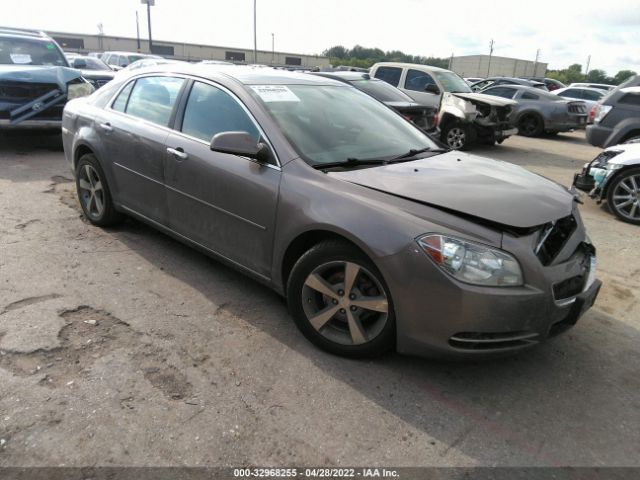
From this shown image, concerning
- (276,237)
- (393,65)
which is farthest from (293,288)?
(393,65)

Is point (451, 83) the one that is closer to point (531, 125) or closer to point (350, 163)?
point (531, 125)

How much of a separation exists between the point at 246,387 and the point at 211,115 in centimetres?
198

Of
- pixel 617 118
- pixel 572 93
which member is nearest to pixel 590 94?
pixel 572 93

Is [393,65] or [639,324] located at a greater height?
[393,65]

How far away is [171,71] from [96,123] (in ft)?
3.31

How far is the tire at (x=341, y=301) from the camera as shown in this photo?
8.80ft

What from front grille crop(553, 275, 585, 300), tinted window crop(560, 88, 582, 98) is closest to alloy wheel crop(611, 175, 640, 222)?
front grille crop(553, 275, 585, 300)

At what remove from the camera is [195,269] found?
4039 mm

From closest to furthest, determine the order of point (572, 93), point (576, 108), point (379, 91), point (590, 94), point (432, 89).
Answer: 1. point (379, 91)
2. point (432, 89)
3. point (576, 108)
4. point (590, 94)
5. point (572, 93)

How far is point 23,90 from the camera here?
7734mm

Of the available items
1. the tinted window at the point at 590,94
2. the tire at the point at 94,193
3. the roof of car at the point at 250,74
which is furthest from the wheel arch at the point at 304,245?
the tinted window at the point at 590,94

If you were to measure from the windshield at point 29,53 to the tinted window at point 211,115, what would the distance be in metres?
6.59

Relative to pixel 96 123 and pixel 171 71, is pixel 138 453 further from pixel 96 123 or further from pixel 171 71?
pixel 96 123

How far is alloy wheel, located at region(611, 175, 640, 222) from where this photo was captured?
587 cm
